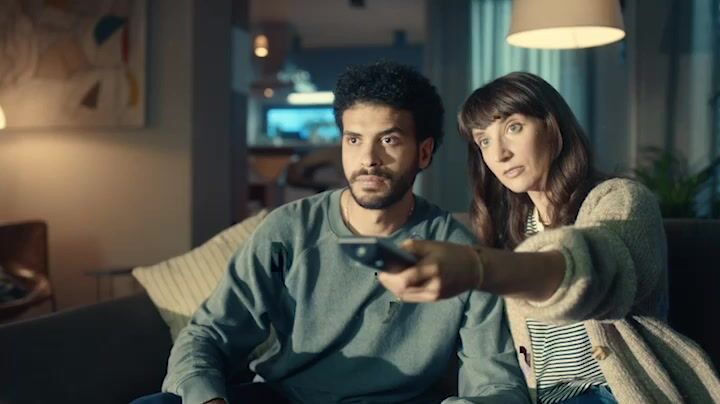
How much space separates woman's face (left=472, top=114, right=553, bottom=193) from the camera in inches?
56.3

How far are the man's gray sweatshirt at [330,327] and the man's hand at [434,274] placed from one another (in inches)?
26.2

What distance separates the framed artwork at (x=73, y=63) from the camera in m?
4.16

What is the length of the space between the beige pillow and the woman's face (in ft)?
2.99

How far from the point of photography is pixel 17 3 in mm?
4273

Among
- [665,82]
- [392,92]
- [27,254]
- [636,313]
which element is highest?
[665,82]

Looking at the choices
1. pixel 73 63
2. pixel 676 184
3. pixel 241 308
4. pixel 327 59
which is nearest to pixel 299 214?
pixel 241 308

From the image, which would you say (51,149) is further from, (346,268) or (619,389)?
(619,389)

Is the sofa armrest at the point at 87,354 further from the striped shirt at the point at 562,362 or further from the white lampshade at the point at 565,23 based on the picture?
the white lampshade at the point at 565,23

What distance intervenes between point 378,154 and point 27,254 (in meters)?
2.67

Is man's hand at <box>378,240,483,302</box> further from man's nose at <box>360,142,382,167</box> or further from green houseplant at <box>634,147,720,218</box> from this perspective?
green houseplant at <box>634,147,720,218</box>

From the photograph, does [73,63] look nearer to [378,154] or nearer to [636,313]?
[378,154]

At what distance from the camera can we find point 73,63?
166 inches

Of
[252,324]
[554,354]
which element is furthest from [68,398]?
[554,354]

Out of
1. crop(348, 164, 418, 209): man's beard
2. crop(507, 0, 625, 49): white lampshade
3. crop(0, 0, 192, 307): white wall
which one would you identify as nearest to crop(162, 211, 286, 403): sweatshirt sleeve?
crop(348, 164, 418, 209): man's beard
